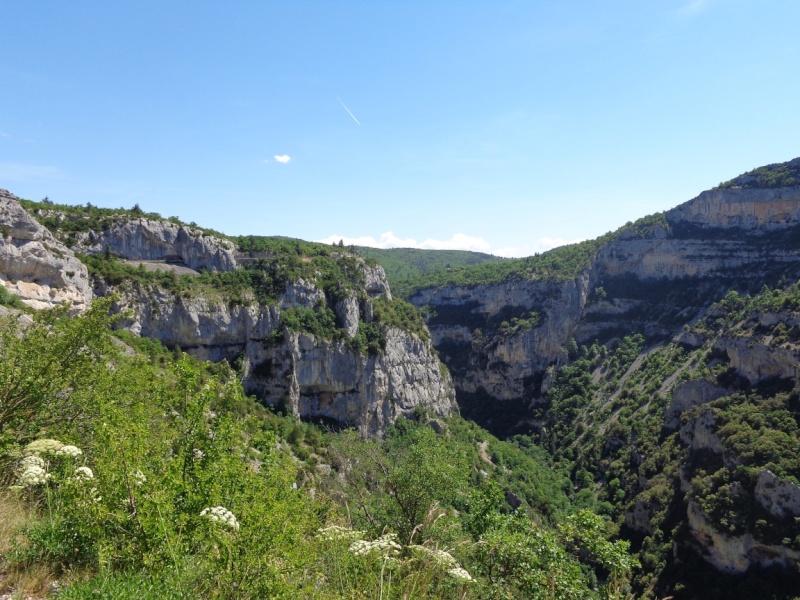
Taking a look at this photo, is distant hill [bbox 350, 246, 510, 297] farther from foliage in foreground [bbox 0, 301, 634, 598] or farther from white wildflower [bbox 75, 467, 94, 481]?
white wildflower [bbox 75, 467, 94, 481]

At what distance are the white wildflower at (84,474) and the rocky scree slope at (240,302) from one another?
32.2 metres

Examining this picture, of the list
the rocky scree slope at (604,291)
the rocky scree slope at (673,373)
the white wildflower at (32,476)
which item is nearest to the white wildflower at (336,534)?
the white wildflower at (32,476)

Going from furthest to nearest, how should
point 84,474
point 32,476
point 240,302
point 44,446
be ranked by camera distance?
point 240,302 < point 44,446 < point 84,474 < point 32,476

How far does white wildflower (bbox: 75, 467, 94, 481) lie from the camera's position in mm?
5410

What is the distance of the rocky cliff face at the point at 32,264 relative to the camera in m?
30.8

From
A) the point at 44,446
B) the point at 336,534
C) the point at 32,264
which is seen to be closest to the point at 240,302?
the point at 32,264

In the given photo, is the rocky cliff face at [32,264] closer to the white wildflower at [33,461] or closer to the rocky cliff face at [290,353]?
the rocky cliff face at [290,353]

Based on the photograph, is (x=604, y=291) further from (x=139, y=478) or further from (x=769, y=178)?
(x=139, y=478)

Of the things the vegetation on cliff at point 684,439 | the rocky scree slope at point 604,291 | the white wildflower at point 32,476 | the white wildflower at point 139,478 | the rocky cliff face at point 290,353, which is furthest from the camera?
the rocky scree slope at point 604,291

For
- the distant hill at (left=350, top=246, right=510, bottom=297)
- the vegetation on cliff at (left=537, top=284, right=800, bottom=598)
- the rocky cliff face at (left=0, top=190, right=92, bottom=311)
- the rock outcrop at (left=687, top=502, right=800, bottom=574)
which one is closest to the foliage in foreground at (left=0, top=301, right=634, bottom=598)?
the vegetation on cliff at (left=537, top=284, right=800, bottom=598)

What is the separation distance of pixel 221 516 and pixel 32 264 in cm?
3510

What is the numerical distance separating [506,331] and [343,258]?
3881 centimetres

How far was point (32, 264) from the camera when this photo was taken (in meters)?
31.7

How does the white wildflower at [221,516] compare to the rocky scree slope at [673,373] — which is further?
the rocky scree slope at [673,373]
